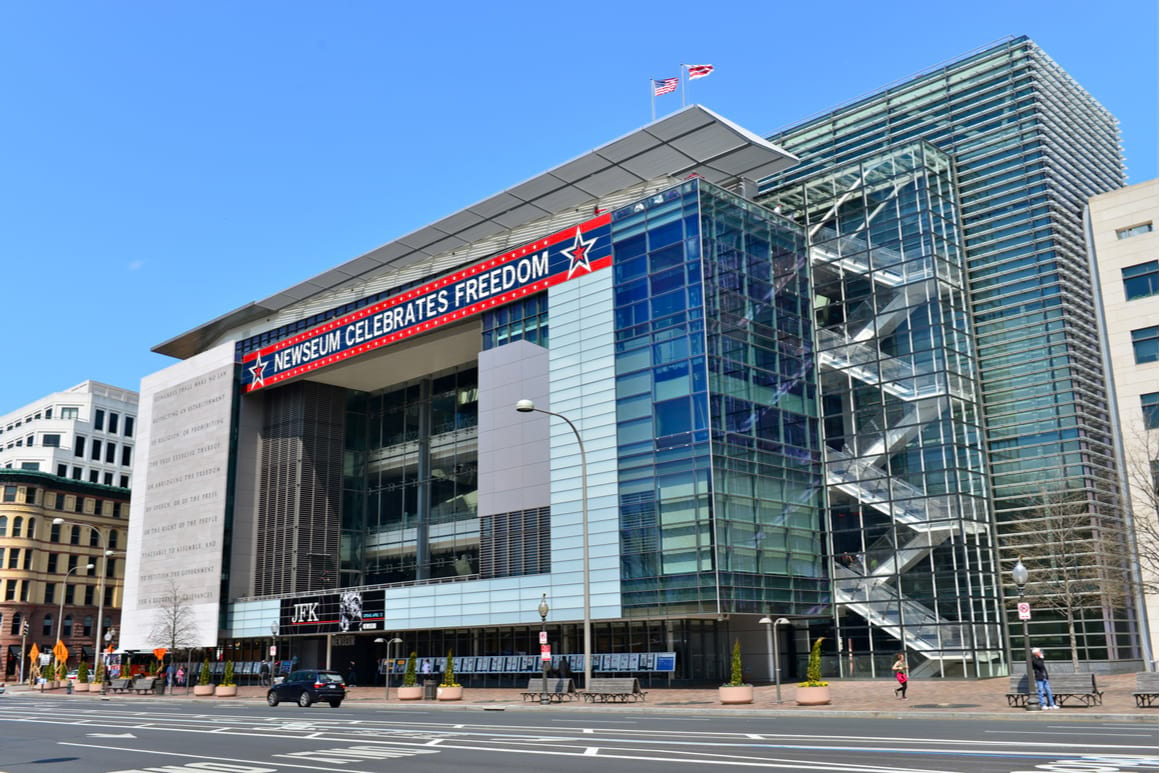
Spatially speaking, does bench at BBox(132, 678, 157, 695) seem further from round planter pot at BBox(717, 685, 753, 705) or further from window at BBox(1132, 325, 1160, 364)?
window at BBox(1132, 325, 1160, 364)

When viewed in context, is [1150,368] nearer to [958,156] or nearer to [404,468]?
[958,156]

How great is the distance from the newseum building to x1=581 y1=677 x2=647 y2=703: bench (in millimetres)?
3175

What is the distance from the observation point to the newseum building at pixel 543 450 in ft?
152

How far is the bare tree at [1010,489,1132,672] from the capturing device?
4412cm

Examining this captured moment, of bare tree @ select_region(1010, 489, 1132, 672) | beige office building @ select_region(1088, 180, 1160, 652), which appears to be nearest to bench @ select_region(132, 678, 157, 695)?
bare tree @ select_region(1010, 489, 1132, 672)

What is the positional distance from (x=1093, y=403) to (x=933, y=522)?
36.9ft

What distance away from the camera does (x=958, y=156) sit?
54750 millimetres

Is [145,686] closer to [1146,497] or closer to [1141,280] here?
[1146,497]

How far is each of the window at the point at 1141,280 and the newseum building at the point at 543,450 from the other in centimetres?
1525

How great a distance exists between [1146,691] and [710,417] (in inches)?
842

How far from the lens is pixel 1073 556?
1769 inches

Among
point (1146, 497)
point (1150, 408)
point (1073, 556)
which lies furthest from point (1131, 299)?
point (1073, 556)

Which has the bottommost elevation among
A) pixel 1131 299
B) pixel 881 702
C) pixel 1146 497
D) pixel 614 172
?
pixel 881 702

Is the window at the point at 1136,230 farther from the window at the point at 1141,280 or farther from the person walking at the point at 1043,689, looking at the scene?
the person walking at the point at 1043,689
